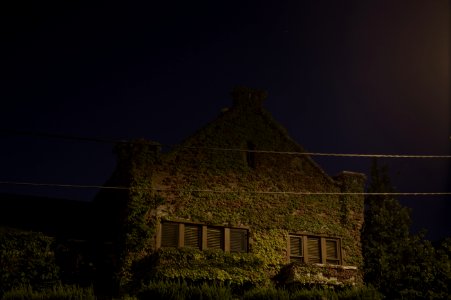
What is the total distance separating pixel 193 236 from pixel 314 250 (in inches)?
242

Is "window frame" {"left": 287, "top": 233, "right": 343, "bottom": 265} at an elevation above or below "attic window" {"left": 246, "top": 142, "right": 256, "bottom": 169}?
below

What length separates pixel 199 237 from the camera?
25203 millimetres

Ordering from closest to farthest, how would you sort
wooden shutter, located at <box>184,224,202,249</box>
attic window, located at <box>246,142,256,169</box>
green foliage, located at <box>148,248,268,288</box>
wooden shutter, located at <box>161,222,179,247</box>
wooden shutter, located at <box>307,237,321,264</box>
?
green foliage, located at <box>148,248,268,288</box> < wooden shutter, located at <box>161,222,179,247</box> < wooden shutter, located at <box>184,224,202,249</box> < wooden shutter, located at <box>307,237,321,264</box> < attic window, located at <box>246,142,256,169</box>

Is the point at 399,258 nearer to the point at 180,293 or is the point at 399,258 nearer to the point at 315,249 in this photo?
the point at 315,249

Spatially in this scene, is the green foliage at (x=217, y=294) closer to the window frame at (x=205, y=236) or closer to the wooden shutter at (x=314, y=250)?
the window frame at (x=205, y=236)

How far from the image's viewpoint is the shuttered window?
2689 centimetres

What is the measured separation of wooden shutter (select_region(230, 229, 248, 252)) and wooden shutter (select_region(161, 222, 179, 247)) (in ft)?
8.59

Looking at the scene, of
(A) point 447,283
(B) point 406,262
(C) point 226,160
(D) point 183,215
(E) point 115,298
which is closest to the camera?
(E) point 115,298

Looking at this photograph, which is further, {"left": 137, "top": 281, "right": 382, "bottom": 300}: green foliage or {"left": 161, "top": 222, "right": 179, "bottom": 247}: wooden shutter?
{"left": 161, "top": 222, "right": 179, "bottom": 247}: wooden shutter

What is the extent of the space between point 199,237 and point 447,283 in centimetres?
1447

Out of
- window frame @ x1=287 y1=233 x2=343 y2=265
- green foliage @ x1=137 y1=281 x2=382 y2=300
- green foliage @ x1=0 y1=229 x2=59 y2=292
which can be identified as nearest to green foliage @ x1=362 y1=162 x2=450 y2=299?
window frame @ x1=287 y1=233 x2=343 y2=265

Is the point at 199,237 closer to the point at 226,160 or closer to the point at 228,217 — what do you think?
the point at 228,217

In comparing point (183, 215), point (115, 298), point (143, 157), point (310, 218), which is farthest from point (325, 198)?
point (115, 298)

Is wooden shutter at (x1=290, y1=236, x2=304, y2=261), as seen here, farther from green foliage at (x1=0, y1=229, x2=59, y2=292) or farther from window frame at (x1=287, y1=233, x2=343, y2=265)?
green foliage at (x1=0, y1=229, x2=59, y2=292)
